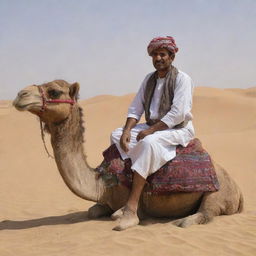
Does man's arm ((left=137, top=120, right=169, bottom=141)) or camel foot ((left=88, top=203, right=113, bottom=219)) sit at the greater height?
man's arm ((left=137, top=120, right=169, bottom=141))

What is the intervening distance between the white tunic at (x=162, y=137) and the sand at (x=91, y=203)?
0.72 m

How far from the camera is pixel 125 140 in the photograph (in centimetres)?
547

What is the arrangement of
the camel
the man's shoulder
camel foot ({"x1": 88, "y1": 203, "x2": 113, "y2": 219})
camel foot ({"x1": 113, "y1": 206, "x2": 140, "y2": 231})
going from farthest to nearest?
camel foot ({"x1": 88, "y1": 203, "x2": 113, "y2": 219}), the man's shoulder, the camel, camel foot ({"x1": 113, "y1": 206, "x2": 140, "y2": 231})

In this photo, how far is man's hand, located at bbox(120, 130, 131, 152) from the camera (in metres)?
5.43

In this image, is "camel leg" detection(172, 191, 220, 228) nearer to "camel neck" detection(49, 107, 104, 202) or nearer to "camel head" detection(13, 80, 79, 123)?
"camel neck" detection(49, 107, 104, 202)

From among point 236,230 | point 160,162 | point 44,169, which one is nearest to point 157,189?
point 160,162

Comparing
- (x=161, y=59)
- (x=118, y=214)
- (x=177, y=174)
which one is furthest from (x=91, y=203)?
(x=161, y=59)

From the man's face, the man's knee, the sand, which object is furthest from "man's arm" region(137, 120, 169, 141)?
the sand

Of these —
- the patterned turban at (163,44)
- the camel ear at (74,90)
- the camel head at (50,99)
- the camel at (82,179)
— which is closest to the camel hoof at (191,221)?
the camel at (82,179)

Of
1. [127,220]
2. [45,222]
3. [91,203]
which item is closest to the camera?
[127,220]

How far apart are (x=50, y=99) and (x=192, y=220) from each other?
83.9 inches

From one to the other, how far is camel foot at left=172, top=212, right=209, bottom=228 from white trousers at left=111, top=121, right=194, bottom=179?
64 cm

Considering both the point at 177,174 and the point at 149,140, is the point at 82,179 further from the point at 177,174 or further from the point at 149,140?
the point at 177,174

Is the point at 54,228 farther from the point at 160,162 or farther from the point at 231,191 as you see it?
the point at 231,191
